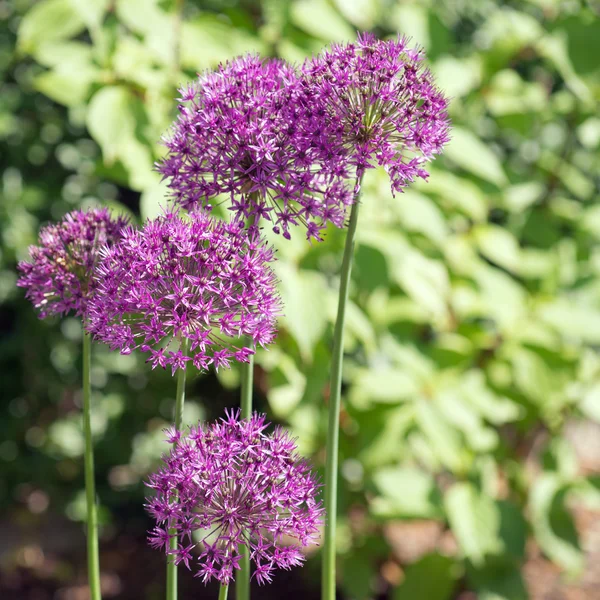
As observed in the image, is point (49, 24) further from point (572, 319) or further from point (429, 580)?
point (429, 580)

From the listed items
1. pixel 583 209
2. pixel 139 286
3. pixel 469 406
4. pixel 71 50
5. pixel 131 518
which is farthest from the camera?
pixel 131 518

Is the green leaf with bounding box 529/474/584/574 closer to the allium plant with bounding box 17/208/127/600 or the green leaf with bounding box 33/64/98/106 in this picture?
the green leaf with bounding box 33/64/98/106

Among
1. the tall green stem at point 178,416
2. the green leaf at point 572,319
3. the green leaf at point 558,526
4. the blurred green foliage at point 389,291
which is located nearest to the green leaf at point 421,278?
the blurred green foliage at point 389,291

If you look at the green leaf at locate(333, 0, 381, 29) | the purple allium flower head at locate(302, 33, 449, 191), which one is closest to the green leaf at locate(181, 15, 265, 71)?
the green leaf at locate(333, 0, 381, 29)

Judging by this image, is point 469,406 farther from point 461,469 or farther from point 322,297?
point 322,297

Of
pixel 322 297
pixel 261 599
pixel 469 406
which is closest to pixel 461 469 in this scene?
pixel 469 406

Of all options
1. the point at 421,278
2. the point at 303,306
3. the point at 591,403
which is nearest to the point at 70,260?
the point at 303,306
